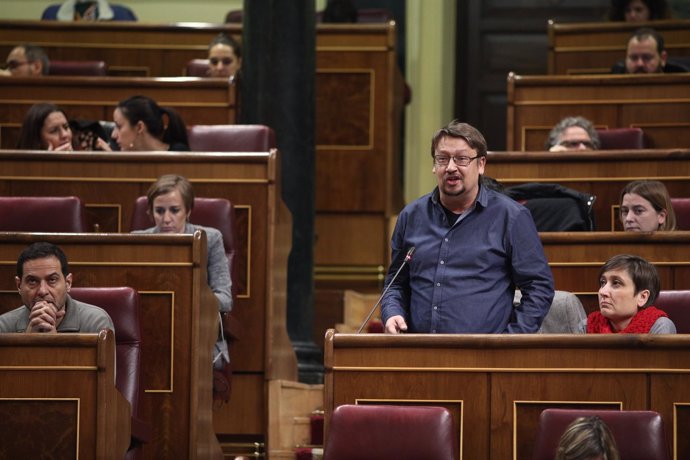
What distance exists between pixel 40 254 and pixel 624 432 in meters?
1.38

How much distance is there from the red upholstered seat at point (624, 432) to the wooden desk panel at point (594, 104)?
2.28 meters

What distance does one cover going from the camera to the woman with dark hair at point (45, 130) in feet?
14.4

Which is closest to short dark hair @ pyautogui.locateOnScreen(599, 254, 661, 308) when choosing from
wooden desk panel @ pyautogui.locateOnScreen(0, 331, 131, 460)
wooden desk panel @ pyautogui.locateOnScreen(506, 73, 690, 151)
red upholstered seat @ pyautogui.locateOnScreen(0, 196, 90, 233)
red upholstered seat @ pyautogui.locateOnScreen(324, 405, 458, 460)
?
red upholstered seat @ pyautogui.locateOnScreen(324, 405, 458, 460)

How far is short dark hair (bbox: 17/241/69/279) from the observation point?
3166 millimetres

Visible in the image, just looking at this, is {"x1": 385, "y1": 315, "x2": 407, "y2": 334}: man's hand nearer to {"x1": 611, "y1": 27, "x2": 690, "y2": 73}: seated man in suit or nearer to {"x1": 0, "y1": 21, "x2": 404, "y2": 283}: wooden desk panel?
{"x1": 0, "y1": 21, "x2": 404, "y2": 283}: wooden desk panel

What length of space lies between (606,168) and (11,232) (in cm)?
172

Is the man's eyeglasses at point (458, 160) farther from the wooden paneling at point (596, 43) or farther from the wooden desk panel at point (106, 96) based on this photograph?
the wooden paneling at point (596, 43)

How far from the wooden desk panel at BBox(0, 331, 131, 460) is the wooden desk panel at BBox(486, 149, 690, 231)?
1.69 m

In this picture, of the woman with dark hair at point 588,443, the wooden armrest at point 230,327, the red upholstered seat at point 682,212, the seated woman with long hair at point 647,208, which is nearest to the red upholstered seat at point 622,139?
the red upholstered seat at point 682,212

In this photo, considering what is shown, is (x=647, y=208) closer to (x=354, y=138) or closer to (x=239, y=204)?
(x=239, y=204)

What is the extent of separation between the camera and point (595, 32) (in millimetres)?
5578

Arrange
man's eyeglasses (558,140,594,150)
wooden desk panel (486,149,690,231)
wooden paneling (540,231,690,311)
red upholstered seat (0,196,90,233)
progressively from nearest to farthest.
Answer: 1. wooden paneling (540,231,690,311)
2. red upholstered seat (0,196,90,233)
3. wooden desk panel (486,149,690,231)
4. man's eyeglasses (558,140,594,150)

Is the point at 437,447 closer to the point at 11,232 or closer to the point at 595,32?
the point at 11,232

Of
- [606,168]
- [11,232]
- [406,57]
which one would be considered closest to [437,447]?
[11,232]
